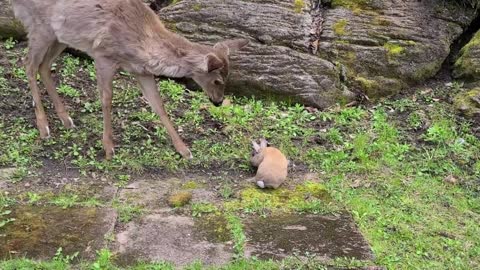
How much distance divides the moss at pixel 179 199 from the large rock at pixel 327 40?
8.43 feet

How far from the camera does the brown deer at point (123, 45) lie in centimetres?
593

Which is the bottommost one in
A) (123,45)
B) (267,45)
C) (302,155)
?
(302,155)

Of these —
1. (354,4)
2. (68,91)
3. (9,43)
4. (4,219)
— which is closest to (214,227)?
(4,219)

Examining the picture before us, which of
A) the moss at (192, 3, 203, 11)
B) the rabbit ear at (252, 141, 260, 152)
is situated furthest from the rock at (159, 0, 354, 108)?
the rabbit ear at (252, 141, 260, 152)

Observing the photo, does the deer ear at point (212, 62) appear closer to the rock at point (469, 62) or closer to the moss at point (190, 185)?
the moss at point (190, 185)

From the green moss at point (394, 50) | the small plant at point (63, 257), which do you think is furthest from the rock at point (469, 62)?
the small plant at point (63, 257)

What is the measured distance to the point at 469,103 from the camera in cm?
717

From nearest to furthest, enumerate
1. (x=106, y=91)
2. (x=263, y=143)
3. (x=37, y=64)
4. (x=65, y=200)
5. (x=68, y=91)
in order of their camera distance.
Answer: (x=65, y=200) → (x=106, y=91) → (x=263, y=143) → (x=37, y=64) → (x=68, y=91)

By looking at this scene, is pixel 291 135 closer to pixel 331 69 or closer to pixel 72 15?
pixel 331 69

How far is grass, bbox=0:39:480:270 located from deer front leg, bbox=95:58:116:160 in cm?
13

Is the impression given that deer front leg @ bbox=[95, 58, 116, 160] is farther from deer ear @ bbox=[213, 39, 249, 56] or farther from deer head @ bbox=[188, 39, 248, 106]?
deer ear @ bbox=[213, 39, 249, 56]

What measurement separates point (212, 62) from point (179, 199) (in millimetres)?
1363

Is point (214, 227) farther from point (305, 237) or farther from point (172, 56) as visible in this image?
point (172, 56)

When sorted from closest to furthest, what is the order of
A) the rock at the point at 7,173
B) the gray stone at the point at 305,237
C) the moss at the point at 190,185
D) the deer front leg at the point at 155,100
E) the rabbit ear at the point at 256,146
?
1. the gray stone at the point at 305,237
2. the rock at the point at 7,173
3. the moss at the point at 190,185
4. the rabbit ear at the point at 256,146
5. the deer front leg at the point at 155,100
